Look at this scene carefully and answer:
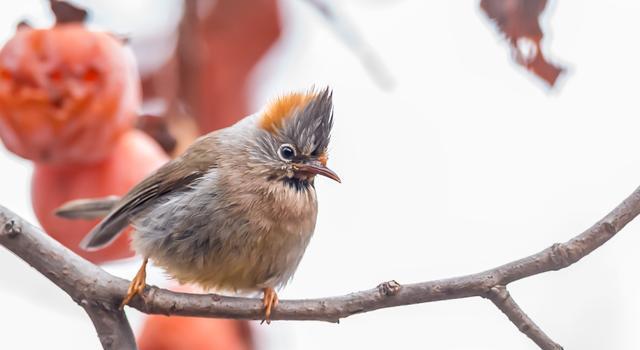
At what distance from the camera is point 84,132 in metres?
2.44

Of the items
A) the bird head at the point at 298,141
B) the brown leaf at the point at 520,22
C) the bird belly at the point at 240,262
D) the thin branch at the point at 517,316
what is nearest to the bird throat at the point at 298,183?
the bird head at the point at 298,141

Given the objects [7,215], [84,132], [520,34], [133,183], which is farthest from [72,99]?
[520,34]

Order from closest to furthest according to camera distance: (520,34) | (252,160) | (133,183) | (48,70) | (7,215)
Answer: (520,34), (7,215), (48,70), (133,183), (252,160)

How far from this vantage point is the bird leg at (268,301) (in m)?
2.02

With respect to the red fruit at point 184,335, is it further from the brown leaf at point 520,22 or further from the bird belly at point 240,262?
the brown leaf at point 520,22

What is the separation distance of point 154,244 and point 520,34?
1.41m

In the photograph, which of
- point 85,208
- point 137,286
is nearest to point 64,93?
point 85,208

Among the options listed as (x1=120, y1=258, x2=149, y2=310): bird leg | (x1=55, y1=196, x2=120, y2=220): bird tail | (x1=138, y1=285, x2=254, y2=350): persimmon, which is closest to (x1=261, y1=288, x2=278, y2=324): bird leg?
(x1=138, y1=285, x2=254, y2=350): persimmon

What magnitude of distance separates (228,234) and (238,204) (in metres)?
0.11

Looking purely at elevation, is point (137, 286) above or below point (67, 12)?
below

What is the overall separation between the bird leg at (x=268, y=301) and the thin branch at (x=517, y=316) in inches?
A: 19.3

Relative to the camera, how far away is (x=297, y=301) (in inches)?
76.2

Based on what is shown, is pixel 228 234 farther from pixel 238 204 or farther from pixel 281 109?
pixel 281 109

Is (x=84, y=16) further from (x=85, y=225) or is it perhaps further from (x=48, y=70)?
(x=85, y=225)
